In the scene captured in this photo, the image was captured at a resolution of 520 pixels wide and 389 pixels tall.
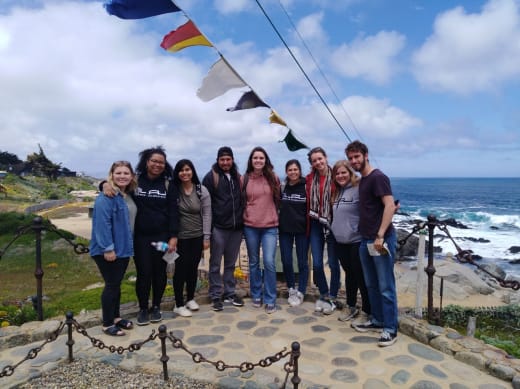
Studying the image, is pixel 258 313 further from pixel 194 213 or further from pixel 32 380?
pixel 32 380

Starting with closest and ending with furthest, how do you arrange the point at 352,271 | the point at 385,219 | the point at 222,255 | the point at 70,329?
the point at 70,329 < the point at 385,219 < the point at 352,271 < the point at 222,255

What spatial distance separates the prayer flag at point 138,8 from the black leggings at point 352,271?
3809mm

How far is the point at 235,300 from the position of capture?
516 cm

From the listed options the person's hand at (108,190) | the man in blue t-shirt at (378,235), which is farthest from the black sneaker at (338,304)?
the person's hand at (108,190)

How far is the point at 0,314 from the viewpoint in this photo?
5.76 m

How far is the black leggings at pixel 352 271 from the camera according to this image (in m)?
4.35

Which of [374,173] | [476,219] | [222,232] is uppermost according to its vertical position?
[374,173]

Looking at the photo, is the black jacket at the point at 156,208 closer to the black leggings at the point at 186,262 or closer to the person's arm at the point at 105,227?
the black leggings at the point at 186,262

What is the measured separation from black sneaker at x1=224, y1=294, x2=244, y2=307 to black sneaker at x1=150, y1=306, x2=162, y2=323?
39.1 inches

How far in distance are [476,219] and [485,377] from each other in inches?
1784

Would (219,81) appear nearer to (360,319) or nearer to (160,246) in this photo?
(160,246)

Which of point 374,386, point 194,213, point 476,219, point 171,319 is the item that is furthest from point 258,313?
point 476,219

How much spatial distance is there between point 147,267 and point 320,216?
2177 millimetres

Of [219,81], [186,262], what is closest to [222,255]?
[186,262]
